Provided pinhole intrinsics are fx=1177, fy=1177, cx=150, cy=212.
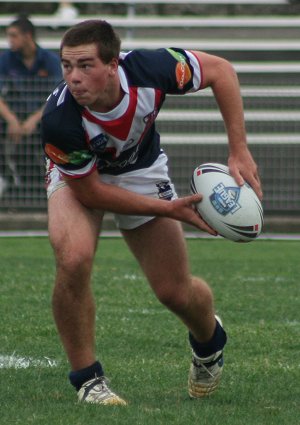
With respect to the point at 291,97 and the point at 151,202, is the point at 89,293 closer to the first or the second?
the point at 151,202

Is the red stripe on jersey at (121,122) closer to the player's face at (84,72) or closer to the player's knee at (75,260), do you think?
the player's face at (84,72)

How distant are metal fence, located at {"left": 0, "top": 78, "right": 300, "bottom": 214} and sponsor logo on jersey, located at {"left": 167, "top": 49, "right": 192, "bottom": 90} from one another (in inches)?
308

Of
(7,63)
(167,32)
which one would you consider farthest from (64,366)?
(167,32)

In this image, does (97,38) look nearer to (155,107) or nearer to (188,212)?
(155,107)

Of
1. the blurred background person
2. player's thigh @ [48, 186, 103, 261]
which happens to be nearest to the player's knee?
player's thigh @ [48, 186, 103, 261]

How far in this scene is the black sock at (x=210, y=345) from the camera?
5223 millimetres

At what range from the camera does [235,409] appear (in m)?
4.73

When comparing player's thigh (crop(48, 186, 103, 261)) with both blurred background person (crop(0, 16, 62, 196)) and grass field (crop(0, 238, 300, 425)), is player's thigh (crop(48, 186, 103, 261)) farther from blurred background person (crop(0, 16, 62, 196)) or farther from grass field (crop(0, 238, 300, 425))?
blurred background person (crop(0, 16, 62, 196))

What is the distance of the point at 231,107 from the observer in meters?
4.99

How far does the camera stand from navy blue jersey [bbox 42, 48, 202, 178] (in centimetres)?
468

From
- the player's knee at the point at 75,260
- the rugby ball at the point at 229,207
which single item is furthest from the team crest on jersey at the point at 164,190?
the player's knee at the point at 75,260

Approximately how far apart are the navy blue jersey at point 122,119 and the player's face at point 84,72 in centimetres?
12

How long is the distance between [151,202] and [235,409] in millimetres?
897

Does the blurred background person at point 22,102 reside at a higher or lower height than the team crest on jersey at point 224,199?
lower
